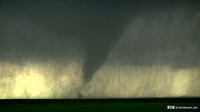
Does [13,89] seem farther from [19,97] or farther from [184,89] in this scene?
[184,89]

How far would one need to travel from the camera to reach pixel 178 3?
8.28 meters

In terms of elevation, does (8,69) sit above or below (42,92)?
above

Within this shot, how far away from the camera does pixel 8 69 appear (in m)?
7.90

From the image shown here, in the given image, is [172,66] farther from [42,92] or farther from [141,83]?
[42,92]

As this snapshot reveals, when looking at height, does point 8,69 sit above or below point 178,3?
below
